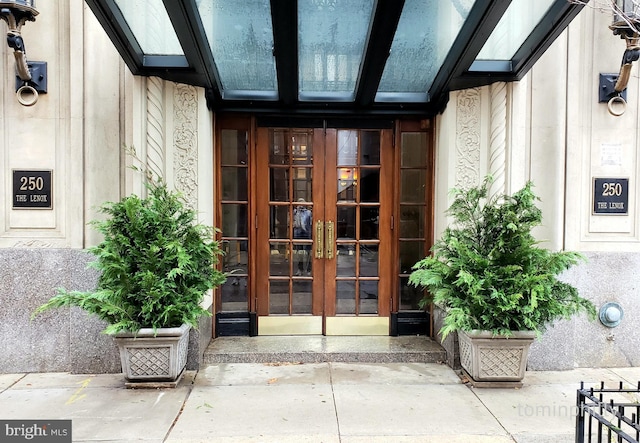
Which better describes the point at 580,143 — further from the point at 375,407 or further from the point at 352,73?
the point at 375,407

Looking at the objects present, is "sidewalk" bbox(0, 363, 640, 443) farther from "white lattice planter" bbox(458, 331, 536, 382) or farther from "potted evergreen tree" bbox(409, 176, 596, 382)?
"potted evergreen tree" bbox(409, 176, 596, 382)

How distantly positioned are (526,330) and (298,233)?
268 centimetres

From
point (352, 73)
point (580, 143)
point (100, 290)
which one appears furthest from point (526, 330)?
point (100, 290)

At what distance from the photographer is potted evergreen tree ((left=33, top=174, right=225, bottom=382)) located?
367 centimetres

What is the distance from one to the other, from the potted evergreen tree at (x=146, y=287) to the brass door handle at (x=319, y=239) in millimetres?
1547

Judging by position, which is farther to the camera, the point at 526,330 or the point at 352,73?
the point at 352,73

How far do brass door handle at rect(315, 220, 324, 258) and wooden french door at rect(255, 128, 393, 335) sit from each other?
1 centimetres

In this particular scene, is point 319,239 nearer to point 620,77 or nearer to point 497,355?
point 497,355

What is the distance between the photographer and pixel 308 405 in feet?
12.0

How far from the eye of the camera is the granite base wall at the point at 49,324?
4414 millimetres

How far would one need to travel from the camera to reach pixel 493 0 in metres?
3.37


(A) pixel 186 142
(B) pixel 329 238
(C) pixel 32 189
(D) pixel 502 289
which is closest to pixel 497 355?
(D) pixel 502 289

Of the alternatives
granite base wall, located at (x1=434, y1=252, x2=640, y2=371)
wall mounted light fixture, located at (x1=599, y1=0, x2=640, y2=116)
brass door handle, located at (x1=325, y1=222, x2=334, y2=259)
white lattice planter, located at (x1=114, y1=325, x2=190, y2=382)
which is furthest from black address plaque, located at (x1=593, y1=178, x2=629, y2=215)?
white lattice planter, located at (x1=114, y1=325, x2=190, y2=382)

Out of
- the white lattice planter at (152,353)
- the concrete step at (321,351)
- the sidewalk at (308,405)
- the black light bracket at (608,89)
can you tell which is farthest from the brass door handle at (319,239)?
the black light bracket at (608,89)
